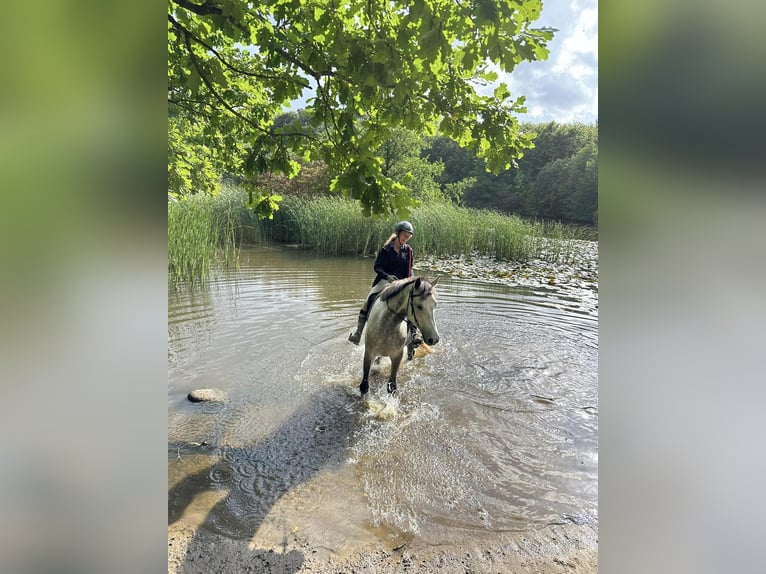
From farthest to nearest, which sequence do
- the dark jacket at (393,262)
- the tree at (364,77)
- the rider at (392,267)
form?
the dark jacket at (393,262)
the rider at (392,267)
the tree at (364,77)

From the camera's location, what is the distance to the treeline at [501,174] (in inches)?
1083

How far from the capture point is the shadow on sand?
289 centimetres

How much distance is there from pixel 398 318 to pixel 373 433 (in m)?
1.41

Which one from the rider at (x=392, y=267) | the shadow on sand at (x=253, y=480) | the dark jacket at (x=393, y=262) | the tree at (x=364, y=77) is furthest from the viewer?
the dark jacket at (x=393, y=262)

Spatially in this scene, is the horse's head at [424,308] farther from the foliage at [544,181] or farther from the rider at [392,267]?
the foliage at [544,181]

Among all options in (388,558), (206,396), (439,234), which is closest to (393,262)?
(206,396)

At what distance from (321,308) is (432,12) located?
8.07 metres

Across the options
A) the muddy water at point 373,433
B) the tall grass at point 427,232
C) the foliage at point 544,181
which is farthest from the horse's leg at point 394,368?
the foliage at point 544,181

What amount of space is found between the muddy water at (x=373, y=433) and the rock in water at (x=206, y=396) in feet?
0.33

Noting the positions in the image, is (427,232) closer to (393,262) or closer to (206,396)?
(393,262)

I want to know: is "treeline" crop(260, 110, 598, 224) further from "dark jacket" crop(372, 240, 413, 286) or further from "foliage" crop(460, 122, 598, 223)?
"dark jacket" crop(372, 240, 413, 286)
